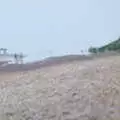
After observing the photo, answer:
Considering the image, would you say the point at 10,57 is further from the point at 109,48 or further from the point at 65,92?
the point at 109,48

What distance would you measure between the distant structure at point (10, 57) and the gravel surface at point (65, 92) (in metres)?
0.14

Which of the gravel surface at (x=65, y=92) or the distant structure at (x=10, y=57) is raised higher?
the distant structure at (x=10, y=57)

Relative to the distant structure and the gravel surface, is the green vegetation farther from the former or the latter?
the distant structure

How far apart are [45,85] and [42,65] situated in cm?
20

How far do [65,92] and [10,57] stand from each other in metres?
0.69

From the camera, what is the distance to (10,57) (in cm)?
260

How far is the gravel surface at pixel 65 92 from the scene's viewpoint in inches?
84.1

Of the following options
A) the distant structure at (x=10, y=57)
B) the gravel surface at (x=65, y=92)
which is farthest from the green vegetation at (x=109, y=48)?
the distant structure at (x=10, y=57)

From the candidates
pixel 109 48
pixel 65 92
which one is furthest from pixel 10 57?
pixel 109 48

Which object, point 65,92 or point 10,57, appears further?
point 10,57

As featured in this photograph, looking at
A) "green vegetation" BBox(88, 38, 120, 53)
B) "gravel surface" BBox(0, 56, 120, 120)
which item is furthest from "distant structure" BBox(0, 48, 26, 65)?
"green vegetation" BBox(88, 38, 120, 53)

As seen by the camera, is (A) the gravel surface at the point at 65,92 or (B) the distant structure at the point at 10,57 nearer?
(A) the gravel surface at the point at 65,92

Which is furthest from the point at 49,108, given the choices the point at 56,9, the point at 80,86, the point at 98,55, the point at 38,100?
the point at 56,9

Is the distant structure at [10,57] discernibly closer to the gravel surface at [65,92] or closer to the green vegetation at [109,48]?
the gravel surface at [65,92]
